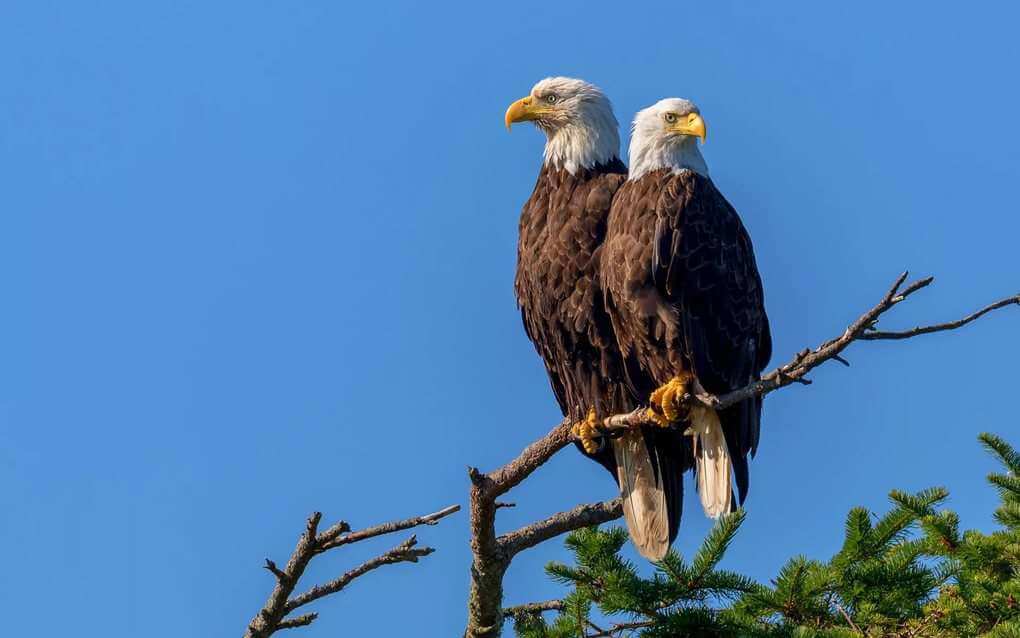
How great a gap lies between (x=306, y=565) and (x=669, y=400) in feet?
6.50

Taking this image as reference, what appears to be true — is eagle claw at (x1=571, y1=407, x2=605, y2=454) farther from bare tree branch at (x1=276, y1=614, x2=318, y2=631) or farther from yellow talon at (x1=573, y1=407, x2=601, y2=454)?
bare tree branch at (x1=276, y1=614, x2=318, y2=631)

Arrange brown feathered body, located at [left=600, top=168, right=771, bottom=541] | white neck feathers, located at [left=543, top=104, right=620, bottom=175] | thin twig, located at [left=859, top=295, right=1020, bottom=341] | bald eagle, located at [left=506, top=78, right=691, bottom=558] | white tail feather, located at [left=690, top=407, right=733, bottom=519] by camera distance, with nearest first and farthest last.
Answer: thin twig, located at [left=859, top=295, right=1020, bottom=341] < brown feathered body, located at [left=600, top=168, right=771, bottom=541] < white tail feather, located at [left=690, top=407, right=733, bottom=519] < bald eagle, located at [left=506, top=78, right=691, bottom=558] < white neck feathers, located at [left=543, top=104, right=620, bottom=175]

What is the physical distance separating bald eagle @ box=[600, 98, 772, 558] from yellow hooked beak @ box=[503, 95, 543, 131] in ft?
2.47

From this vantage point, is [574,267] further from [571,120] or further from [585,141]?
[571,120]

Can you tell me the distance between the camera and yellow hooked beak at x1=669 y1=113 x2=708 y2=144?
6.10m

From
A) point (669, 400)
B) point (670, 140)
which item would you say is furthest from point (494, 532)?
point (670, 140)

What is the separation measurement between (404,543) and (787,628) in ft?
4.52

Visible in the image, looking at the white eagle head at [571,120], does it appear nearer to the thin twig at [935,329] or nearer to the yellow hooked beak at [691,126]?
the yellow hooked beak at [691,126]

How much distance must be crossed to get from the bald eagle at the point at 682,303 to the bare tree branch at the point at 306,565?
6.07 feet

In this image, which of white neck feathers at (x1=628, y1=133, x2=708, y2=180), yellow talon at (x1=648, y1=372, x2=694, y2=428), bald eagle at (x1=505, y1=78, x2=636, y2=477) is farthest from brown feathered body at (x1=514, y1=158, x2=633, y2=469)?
yellow talon at (x1=648, y1=372, x2=694, y2=428)

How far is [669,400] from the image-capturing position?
5871mm

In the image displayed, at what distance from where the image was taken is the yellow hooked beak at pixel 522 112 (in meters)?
6.92

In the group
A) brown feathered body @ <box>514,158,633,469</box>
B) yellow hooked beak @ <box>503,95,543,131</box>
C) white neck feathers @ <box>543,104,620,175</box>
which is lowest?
brown feathered body @ <box>514,158,633,469</box>

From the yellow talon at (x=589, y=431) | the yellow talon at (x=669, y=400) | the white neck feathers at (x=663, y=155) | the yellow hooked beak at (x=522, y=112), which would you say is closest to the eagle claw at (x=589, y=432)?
the yellow talon at (x=589, y=431)
